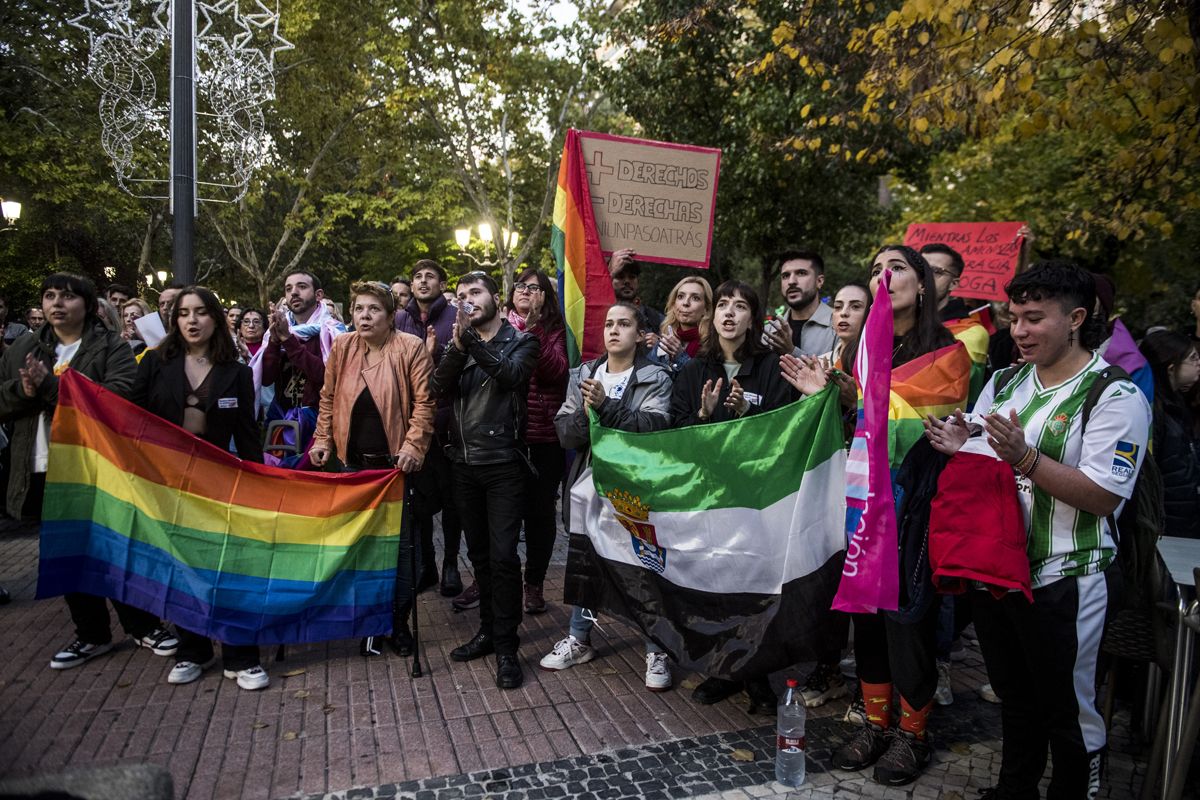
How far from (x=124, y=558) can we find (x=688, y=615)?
121 inches

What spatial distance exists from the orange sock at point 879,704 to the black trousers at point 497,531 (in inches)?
74.2

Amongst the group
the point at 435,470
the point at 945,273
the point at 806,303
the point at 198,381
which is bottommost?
the point at 435,470

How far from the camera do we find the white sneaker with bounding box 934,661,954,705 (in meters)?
4.20

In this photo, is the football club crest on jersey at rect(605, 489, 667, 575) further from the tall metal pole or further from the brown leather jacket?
the tall metal pole

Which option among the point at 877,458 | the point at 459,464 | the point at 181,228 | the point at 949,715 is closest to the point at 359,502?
the point at 459,464

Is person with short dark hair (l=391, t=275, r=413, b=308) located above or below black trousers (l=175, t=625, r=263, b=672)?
above

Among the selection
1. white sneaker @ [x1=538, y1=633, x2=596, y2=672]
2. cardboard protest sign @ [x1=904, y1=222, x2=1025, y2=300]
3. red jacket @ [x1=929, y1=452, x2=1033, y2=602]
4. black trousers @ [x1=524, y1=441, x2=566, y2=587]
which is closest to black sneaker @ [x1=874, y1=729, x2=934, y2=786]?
red jacket @ [x1=929, y1=452, x2=1033, y2=602]

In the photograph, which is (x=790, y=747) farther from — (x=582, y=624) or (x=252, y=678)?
(x=252, y=678)

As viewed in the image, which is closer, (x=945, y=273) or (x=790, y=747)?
(x=790, y=747)

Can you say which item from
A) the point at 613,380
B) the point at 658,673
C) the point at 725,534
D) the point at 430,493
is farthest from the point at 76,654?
the point at 725,534

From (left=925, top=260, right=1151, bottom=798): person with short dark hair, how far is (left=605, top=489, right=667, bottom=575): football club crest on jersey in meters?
1.54

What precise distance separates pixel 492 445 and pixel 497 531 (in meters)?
0.48

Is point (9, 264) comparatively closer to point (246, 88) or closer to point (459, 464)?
point (246, 88)

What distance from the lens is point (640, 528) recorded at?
4.10 m
